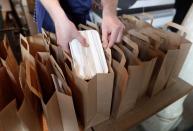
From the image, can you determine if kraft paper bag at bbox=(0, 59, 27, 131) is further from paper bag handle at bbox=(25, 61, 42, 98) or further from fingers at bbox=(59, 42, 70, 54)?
fingers at bbox=(59, 42, 70, 54)

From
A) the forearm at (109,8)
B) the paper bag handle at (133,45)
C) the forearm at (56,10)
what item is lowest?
the paper bag handle at (133,45)

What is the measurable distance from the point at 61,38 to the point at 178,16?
103cm

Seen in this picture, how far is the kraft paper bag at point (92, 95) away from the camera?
59 cm

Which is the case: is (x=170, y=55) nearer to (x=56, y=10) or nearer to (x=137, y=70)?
(x=137, y=70)

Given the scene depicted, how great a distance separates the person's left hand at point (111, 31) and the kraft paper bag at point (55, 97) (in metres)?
0.21

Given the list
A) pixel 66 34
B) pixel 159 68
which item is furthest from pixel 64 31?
pixel 159 68

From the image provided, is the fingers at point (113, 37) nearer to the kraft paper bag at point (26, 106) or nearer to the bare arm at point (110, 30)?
the bare arm at point (110, 30)

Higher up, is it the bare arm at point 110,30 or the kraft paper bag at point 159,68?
the bare arm at point 110,30

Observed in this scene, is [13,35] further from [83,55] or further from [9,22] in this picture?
[83,55]

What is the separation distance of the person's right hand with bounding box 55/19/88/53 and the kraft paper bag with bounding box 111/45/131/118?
0.12m

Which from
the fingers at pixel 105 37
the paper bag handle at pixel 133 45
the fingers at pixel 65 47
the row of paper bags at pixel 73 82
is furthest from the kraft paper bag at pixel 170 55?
the fingers at pixel 65 47

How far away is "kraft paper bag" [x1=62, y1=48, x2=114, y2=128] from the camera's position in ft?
1.93

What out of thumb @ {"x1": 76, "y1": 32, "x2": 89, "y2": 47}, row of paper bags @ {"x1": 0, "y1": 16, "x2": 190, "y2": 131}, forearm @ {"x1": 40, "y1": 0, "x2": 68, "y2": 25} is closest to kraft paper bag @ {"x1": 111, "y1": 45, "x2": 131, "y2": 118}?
row of paper bags @ {"x1": 0, "y1": 16, "x2": 190, "y2": 131}

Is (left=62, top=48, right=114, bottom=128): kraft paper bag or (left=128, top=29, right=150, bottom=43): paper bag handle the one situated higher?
(left=128, top=29, right=150, bottom=43): paper bag handle
